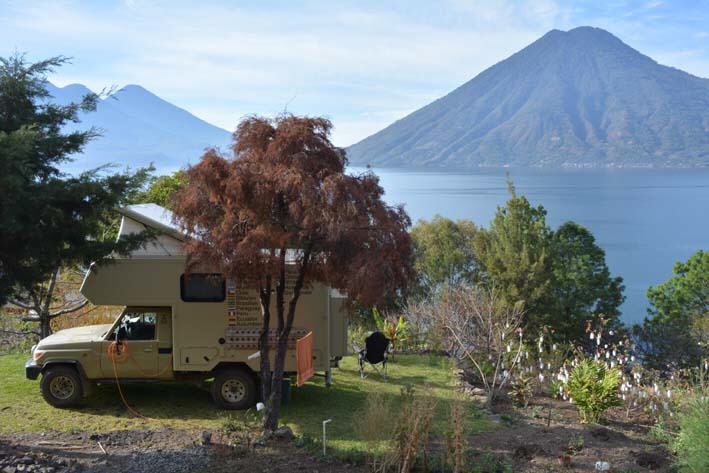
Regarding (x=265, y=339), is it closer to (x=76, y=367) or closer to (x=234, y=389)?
(x=234, y=389)

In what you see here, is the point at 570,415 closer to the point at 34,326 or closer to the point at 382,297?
the point at 382,297

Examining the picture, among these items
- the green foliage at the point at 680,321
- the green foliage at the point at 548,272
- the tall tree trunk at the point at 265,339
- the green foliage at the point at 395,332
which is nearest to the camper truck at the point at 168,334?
the tall tree trunk at the point at 265,339

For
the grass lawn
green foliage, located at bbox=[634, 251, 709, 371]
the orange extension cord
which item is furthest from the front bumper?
green foliage, located at bbox=[634, 251, 709, 371]

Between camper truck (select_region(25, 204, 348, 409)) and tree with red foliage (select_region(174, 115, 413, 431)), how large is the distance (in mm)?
2006

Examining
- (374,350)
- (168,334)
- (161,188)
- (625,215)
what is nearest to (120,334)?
(168,334)

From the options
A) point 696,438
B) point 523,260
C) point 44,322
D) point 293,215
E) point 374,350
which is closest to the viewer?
point 696,438

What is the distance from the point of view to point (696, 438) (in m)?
6.78

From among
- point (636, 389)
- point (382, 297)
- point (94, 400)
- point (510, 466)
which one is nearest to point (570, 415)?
point (636, 389)

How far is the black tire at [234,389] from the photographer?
1061 cm

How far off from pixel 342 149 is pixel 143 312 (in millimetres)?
4534

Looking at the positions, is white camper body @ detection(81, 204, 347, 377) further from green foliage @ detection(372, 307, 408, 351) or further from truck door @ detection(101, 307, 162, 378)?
green foliage @ detection(372, 307, 408, 351)

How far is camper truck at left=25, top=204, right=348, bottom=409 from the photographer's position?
10.3 meters

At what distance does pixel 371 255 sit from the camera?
295 inches

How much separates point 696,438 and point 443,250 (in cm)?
4543
